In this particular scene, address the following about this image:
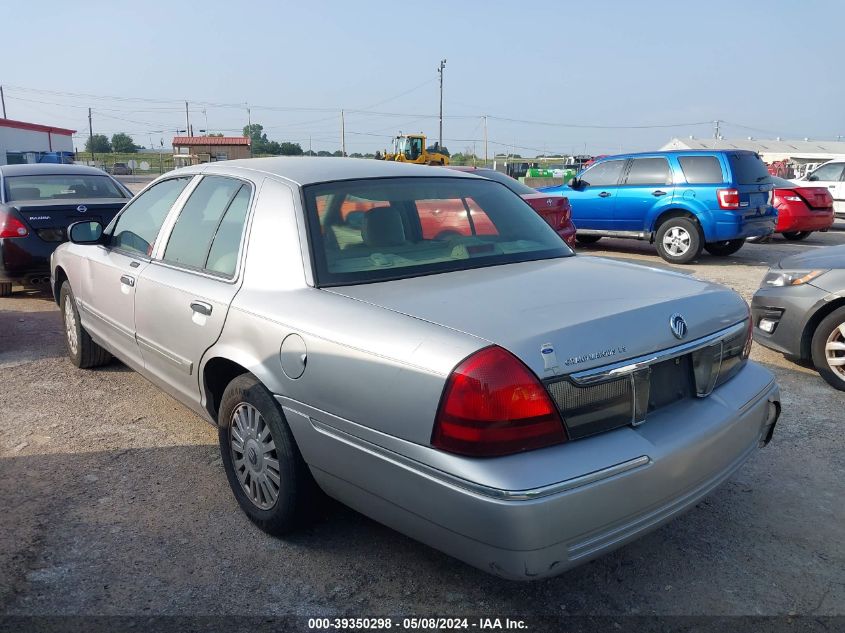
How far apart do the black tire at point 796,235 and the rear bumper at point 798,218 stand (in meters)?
0.40

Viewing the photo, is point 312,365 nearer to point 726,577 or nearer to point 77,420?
point 726,577

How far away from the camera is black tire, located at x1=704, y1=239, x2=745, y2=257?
12.0m

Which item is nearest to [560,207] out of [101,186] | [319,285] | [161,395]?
[101,186]

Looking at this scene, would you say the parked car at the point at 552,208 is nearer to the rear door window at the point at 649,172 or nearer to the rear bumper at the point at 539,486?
the rear door window at the point at 649,172

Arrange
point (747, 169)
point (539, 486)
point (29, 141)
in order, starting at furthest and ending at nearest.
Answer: point (29, 141) < point (747, 169) < point (539, 486)

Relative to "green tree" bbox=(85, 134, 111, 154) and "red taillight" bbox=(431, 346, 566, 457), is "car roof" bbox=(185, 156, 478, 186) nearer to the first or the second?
"red taillight" bbox=(431, 346, 566, 457)

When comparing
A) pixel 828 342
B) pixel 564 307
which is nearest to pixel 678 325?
pixel 564 307

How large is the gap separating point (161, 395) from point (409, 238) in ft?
8.33

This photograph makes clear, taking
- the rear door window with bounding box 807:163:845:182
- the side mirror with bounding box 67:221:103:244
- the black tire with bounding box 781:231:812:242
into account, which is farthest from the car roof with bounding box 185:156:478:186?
the rear door window with bounding box 807:163:845:182

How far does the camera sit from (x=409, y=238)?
3383 mm

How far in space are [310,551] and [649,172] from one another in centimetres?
1022

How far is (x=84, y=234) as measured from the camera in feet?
15.2

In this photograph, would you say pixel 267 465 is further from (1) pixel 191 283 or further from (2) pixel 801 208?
(2) pixel 801 208

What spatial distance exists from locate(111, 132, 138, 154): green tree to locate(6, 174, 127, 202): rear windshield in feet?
403
